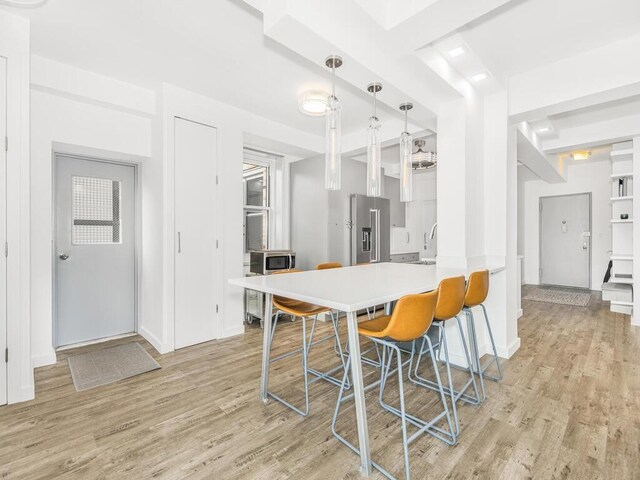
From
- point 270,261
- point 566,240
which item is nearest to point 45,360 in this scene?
point 270,261

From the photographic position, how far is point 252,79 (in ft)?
10.3

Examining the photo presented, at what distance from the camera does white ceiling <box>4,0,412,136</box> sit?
86.6 inches

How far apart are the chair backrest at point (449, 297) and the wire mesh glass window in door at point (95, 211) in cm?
348

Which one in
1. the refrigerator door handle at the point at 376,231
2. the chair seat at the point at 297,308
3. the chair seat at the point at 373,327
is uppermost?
the refrigerator door handle at the point at 376,231

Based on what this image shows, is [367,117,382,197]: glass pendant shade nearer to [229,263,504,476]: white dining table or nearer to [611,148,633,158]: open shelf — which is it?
[229,263,504,476]: white dining table

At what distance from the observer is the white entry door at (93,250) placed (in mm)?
3365

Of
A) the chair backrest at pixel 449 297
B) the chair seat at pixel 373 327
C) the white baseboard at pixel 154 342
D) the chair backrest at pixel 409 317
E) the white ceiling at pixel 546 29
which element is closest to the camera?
the chair backrest at pixel 409 317

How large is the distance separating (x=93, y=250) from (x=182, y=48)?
231 centimetres

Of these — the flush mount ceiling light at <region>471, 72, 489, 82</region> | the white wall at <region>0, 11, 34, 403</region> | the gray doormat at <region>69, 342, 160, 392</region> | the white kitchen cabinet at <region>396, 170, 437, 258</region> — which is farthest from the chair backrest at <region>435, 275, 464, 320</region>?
the white kitchen cabinet at <region>396, 170, 437, 258</region>

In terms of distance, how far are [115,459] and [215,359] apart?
1354mm

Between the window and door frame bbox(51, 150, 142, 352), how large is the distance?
1365 millimetres

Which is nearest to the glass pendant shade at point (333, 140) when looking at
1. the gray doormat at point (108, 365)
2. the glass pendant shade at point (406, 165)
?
the glass pendant shade at point (406, 165)

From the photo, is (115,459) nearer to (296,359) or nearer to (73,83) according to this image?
(296,359)

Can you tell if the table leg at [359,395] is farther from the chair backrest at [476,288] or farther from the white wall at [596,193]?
the white wall at [596,193]
